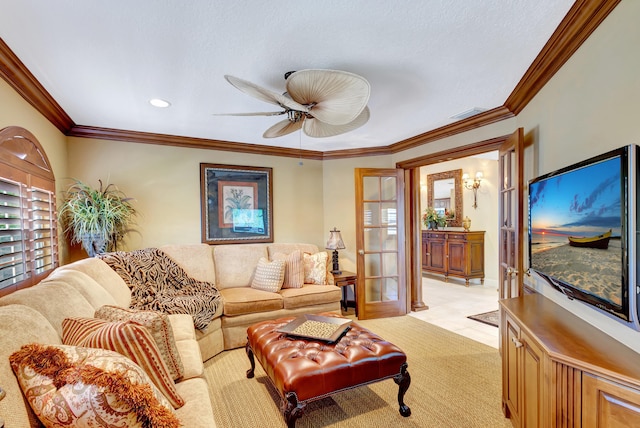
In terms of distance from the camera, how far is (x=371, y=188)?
13.7 feet

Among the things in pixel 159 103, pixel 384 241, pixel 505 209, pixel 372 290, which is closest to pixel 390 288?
pixel 372 290

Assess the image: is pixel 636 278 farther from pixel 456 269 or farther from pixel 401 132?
pixel 456 269

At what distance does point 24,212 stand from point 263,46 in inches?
85.2

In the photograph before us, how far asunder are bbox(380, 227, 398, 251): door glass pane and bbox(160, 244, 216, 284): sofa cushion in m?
2.30

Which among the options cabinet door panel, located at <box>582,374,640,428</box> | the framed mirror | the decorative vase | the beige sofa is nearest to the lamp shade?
the beige sofa

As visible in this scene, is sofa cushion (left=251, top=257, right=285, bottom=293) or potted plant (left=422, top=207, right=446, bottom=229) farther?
potted plant (left=422, top=207, right=446, bottom=229)

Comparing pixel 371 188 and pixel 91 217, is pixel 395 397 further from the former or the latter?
pixel 91 217

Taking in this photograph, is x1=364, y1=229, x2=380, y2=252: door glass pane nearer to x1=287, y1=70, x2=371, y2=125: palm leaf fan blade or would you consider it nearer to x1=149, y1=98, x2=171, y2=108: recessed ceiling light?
x1=287, y1=70, x2=371, y2=125: palm leaf fan blade

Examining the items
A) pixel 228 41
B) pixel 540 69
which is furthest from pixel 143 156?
pixel 540 69

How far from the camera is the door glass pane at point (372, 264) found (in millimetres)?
4176

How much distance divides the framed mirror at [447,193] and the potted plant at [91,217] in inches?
222

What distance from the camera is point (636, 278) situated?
1.11 metres

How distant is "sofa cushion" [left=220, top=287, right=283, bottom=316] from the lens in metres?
3.10

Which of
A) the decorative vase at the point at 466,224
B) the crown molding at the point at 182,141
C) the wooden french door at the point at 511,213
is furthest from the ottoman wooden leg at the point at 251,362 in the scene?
the decorative vase at the point at 466,224
